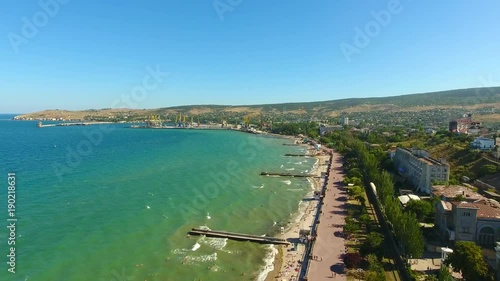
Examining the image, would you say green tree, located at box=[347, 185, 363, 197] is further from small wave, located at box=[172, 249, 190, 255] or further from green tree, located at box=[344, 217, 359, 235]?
→ small wave, located at box=[172, 249, 190, 255]

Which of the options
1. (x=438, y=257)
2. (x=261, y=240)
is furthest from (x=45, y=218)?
(x=438, y=257)

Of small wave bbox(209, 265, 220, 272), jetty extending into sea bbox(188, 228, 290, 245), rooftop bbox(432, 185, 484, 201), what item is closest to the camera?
small wave bbox(209, 265, 220, 272)

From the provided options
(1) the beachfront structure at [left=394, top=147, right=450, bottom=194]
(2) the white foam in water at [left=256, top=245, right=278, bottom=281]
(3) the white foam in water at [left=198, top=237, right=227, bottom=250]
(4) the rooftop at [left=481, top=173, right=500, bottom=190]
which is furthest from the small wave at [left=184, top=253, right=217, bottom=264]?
(4) the rooftop at [left=481, top=173, right=500, bottom=190]

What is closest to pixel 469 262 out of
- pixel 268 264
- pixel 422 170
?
pixel 268 264

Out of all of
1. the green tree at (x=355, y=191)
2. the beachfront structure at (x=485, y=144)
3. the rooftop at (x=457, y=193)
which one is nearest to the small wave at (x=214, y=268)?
the green tree at (x=355, y=191)

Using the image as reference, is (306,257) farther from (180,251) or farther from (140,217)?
(140,217)

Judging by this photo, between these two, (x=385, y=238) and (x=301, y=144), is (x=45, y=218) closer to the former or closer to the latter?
(x=385, y=238)
